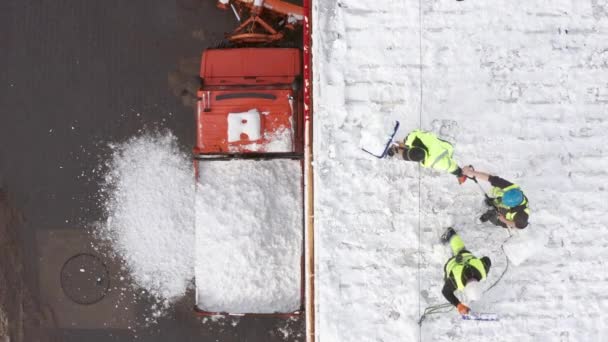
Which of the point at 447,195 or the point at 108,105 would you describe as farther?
the point at 108,105

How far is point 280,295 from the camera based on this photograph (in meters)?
7.21

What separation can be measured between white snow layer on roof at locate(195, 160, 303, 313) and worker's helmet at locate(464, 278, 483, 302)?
2956 millimetres

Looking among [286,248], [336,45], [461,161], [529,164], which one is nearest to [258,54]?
[336,45]

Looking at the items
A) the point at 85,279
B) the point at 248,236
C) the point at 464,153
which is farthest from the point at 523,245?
the point at 85,279

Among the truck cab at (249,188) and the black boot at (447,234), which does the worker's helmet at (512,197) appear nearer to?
the black boot at (447,234)

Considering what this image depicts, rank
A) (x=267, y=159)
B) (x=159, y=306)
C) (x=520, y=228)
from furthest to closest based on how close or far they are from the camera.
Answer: (x=159, y=306) < (x=267, y=159) < (x=520, y=228)

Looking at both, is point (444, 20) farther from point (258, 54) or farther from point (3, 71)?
point (3, 71)

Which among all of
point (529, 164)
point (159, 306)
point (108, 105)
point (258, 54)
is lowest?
point (159, 306)

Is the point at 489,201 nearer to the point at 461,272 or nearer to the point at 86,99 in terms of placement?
the point at 461,272

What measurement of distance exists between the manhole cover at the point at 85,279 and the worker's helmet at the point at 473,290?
19.7 ft

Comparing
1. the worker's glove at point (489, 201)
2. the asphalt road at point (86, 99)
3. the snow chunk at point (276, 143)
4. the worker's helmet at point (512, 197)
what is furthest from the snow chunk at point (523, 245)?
the asphalt road at point (86, 99)

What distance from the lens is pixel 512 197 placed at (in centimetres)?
468

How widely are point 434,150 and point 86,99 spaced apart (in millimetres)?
6090

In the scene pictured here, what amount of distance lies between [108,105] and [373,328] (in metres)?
5.73
